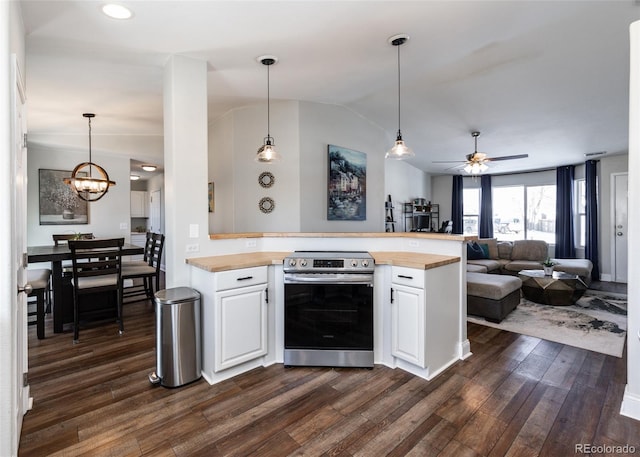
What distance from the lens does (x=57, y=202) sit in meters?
5.00

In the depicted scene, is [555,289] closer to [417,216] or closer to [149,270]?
[417,216]

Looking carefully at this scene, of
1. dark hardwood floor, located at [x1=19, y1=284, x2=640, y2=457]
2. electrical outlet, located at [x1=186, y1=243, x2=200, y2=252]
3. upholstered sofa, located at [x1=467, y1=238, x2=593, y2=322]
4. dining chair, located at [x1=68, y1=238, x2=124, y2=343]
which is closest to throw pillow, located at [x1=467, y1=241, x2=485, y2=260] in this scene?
upholstered sofa, located at [x1=467, y1=238, x2=593, y2=322]

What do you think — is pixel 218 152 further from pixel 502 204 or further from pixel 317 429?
pixel 502 204

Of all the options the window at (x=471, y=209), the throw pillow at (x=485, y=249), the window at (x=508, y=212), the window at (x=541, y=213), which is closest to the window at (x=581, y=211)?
the window at (x=541, y=213)

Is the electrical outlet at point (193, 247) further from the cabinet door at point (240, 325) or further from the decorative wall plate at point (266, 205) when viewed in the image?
the decorative wall plate at point (266, 205)

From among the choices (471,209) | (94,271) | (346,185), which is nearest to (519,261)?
(471,209)

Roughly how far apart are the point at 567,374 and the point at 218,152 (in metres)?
4.63

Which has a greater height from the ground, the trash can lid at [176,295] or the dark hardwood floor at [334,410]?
the trash can lid at [176,295]

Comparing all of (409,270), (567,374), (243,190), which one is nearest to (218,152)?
(243,190)

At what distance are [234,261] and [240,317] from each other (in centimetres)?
46

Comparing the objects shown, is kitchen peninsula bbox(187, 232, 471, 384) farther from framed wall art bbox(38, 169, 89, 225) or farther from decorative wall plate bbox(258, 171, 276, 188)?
framed wall art bbox(38, 169, 89, 225)

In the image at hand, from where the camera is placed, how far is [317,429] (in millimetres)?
1840

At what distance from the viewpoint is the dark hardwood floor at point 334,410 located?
171 centimetres

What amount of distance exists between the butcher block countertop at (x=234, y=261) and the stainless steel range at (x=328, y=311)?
0.19 metres
